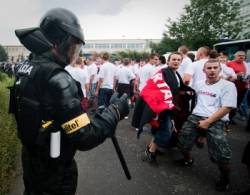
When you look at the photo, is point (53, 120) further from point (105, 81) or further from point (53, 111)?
point (105, 81)

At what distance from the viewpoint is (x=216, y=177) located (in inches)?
163

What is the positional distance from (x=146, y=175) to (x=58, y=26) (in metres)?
3.01

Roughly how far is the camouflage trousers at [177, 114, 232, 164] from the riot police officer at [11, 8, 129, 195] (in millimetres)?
2134

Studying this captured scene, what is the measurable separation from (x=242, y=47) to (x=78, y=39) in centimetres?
1276

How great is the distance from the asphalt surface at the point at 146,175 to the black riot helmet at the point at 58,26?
2437 millimetres

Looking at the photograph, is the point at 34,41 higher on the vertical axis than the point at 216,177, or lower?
higher

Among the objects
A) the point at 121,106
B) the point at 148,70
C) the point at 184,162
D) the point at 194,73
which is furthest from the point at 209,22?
the point at 121,106

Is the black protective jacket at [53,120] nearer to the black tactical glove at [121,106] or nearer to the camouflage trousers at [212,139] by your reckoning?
the black tactical glove at [121,106]

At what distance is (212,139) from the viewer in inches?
147

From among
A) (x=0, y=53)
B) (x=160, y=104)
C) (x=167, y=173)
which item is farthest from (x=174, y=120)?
(x=0, y=53)

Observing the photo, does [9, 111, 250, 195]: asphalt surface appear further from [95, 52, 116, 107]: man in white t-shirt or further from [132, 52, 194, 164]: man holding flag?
[95, 52, 116, 107]: man in white t-shirt

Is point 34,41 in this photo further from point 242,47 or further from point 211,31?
point 211,31

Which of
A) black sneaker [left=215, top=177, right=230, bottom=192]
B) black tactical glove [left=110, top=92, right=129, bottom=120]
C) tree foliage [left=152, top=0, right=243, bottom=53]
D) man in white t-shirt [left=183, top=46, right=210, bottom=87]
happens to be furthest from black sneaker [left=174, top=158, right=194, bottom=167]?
tree foliage [left=152, top=0, right=243, bottom=53]

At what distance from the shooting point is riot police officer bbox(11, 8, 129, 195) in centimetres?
168
